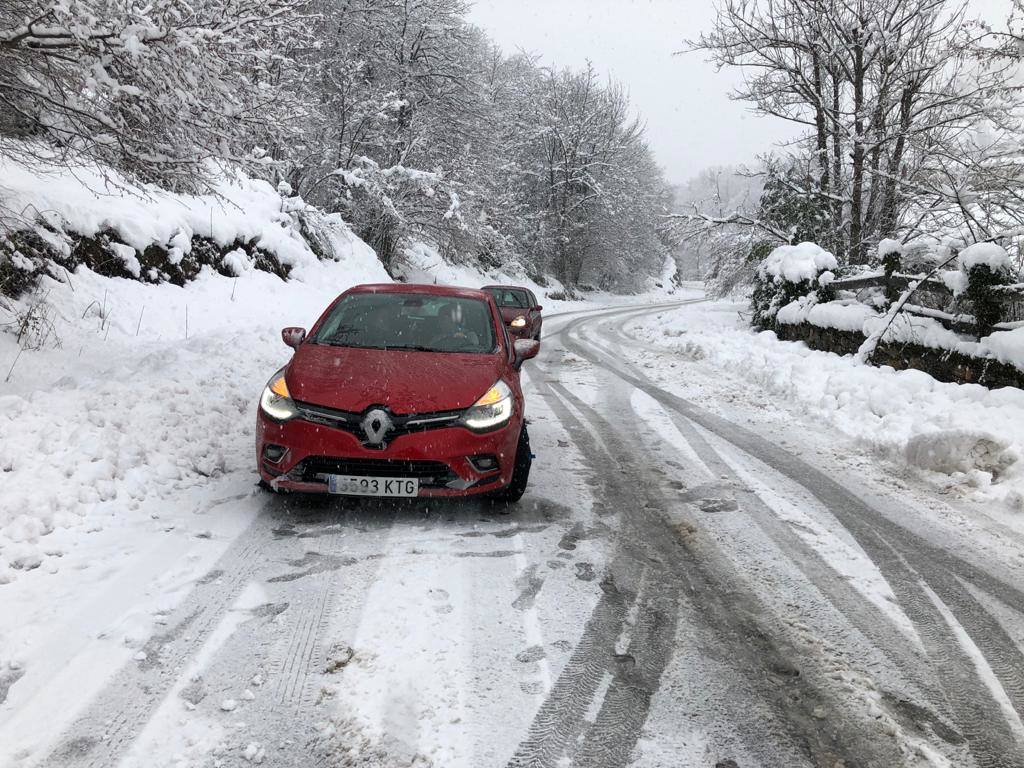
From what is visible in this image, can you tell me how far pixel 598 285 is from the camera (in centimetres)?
4925

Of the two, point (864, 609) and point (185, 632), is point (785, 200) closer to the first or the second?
point (864, 609)

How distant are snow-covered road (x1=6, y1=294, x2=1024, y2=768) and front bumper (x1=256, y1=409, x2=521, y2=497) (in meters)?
0.28

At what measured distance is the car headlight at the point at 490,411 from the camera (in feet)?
12.8

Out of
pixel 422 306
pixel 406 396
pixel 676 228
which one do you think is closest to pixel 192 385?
pixel 422 306

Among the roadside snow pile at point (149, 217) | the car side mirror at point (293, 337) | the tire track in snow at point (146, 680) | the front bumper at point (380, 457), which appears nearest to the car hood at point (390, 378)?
the front bumper at point (380, 457)

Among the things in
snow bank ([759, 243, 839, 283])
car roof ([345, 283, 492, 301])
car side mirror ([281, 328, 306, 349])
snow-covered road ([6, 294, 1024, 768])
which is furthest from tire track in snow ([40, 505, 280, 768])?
snow bank ([759, 243, 839, 283])

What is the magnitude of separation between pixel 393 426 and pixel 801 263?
12.0 meters

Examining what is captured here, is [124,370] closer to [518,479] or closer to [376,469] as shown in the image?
[376,469]

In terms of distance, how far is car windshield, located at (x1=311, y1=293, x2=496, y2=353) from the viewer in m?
4.79

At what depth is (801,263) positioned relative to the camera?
13.2 m

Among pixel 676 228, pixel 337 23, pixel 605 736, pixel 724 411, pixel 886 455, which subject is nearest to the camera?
pixel 605 736

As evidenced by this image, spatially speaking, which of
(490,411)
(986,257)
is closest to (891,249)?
(986,257)

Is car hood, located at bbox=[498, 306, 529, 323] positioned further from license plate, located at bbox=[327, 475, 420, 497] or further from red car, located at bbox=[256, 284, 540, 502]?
license plate, located at bbox=[327, 475, 420, 497]

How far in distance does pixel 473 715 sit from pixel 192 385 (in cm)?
491
